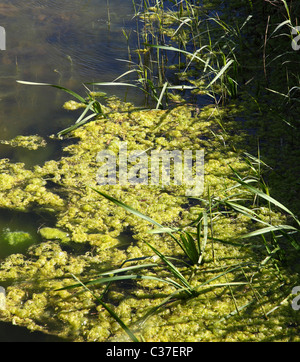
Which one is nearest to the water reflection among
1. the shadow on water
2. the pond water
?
the pond water

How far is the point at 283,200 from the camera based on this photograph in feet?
7.58

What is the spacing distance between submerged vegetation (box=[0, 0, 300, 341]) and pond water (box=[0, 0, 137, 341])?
115mm

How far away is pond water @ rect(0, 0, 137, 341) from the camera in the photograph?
2.89 m

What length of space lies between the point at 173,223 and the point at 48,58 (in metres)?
2.04

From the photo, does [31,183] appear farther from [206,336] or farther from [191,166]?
[206,336]

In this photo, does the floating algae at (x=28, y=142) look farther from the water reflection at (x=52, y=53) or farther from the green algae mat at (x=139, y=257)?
the green algae mat at (x=139, y=257)

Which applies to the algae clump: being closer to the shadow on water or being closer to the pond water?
the pond water

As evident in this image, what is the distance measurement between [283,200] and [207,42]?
189 centimetres

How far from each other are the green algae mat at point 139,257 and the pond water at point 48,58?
12cm

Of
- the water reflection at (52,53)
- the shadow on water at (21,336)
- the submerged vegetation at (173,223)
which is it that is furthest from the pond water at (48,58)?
the shadow on water at (21,336)

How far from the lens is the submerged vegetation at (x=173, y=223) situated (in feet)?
5.88

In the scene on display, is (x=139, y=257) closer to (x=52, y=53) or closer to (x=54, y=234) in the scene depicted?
(x=54, y=234)

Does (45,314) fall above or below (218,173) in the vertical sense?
below
